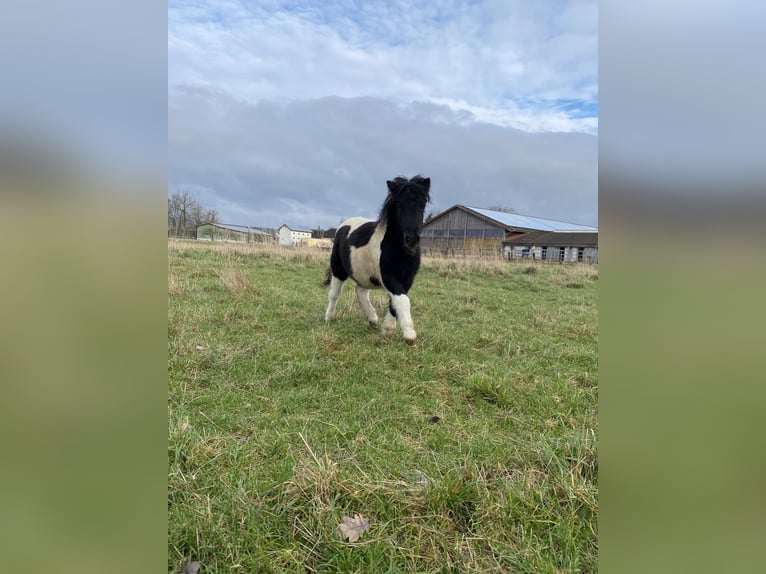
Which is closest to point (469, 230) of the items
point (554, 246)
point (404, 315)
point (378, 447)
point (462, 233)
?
point (462, 233)

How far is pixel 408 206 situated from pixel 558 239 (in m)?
30.6

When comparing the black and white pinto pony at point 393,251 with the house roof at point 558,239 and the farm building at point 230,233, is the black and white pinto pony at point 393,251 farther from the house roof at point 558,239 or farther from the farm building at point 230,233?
the house roof at point 558,239

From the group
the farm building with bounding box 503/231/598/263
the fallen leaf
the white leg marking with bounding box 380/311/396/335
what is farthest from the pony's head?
the farm building with bounding box 503/231/598/263

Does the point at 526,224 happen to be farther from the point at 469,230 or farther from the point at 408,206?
the point at 408,206

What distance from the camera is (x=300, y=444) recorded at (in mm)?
2236

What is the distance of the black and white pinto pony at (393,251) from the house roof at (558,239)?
89.5 ft

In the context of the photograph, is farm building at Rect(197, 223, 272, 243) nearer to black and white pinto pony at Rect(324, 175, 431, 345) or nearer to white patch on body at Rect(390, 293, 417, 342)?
black and white pinto pony at Rect(324, 175, 431, 345)

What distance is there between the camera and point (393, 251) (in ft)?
16.2

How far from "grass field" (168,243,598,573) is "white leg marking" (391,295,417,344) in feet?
0.58

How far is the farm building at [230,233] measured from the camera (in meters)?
20.2

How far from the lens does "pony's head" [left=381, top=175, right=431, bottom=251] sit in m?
4.54

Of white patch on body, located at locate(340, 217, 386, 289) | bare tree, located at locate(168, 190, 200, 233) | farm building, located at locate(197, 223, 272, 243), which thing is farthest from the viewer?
farm building, located at locate(197, 223, 272, 243)

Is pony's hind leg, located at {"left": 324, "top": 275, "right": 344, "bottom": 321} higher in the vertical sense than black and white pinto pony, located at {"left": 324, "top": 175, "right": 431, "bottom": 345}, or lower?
lower
